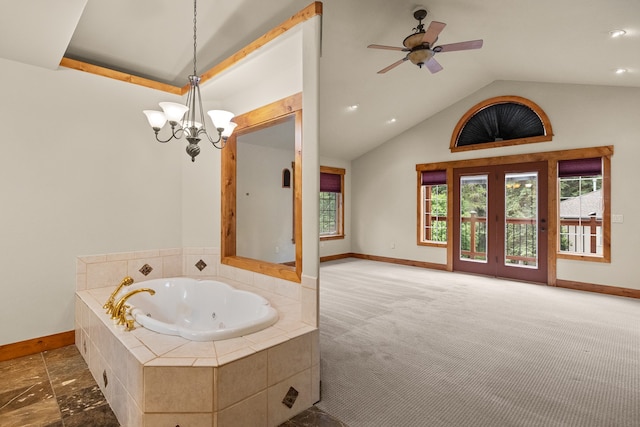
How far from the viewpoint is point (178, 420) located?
1.54m

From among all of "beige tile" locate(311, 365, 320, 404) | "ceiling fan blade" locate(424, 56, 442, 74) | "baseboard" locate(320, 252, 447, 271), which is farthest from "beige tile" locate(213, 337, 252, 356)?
"baseboard" locate(320, 252, 447, 271)

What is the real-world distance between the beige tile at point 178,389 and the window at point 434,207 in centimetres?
568

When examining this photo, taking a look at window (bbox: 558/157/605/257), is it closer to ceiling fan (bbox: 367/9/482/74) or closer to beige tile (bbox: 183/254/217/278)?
ceiling fan (bbox: 367/9/482/74)

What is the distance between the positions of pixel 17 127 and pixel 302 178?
242 cm

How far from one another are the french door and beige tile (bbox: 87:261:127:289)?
17.9ft

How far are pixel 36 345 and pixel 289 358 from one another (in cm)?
238

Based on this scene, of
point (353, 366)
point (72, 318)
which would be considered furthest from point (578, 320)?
point (72, 318)

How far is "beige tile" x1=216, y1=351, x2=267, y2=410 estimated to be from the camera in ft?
5.10

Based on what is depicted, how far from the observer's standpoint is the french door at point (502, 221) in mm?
5145

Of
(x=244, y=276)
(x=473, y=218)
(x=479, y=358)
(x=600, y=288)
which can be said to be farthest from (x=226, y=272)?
(x=600, y=288)

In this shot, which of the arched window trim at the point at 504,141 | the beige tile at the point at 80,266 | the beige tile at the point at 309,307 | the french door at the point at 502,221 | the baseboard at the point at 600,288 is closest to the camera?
the beige tile at the point at 309,307

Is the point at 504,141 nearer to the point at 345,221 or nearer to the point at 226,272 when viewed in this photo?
the point at 345,221

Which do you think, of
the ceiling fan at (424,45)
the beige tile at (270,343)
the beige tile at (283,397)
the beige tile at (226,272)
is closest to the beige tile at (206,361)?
the beige tile at (270,343)

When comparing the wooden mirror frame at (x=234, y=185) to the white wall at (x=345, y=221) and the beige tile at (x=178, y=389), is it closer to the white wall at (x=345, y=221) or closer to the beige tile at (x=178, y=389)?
the beige tile at (x=178, y=389)
